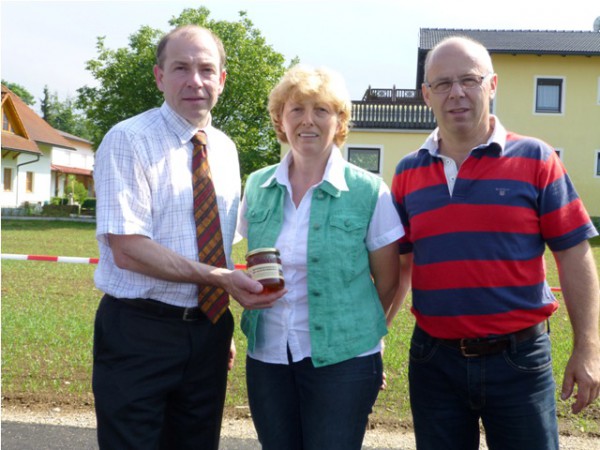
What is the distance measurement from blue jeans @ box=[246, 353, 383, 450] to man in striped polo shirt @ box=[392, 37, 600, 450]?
342 millimetres

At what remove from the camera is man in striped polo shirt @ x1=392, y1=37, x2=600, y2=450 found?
294cm

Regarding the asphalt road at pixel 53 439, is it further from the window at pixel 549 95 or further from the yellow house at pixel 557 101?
the window at pixel 549 95

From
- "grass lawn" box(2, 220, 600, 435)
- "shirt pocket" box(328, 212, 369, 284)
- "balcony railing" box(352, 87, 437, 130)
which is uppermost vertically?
"balcony railing" box(352, 87, 437, 130)

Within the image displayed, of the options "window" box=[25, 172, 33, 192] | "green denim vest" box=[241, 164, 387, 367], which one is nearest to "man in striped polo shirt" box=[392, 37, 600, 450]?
"green denim vest" box=[241, 164, 387, 367]

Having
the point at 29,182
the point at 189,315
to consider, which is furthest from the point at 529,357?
the point at 29,182

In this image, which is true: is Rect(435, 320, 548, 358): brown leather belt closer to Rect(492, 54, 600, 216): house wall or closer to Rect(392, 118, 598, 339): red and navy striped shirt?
Rect(392, 118, 598, 339): red and navy striped shirt

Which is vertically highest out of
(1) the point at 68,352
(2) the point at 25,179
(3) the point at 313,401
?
(2) the point at 25,179

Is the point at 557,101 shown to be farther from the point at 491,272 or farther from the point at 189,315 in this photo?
the point at 189,315

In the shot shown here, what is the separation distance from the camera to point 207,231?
10.3 feet

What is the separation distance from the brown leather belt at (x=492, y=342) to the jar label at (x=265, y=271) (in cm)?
88

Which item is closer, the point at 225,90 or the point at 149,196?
the point at 149,196

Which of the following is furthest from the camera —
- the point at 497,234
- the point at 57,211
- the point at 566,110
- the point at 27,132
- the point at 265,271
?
the point at 27,132

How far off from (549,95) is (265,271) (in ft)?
101

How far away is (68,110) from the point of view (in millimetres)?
106938
